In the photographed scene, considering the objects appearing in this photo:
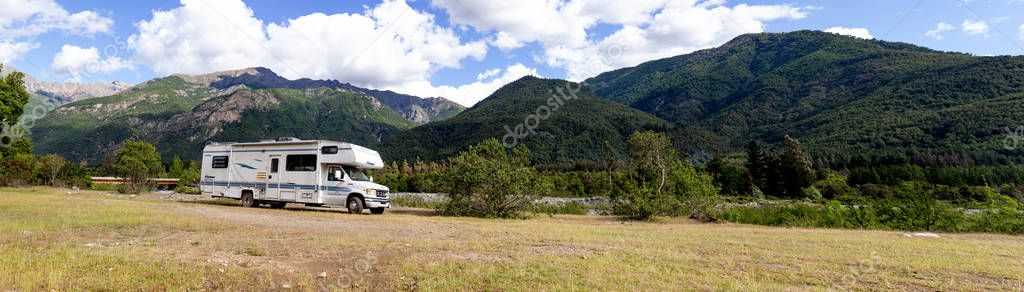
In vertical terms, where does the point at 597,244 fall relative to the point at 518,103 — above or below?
below

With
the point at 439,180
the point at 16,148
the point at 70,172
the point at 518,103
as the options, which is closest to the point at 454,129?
the point at 518,103

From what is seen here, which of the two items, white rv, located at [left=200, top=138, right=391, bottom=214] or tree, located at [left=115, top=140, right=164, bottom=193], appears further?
tree, located at [left=115, top=140, right=164, bottom=193]

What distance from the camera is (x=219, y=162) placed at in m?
20.5

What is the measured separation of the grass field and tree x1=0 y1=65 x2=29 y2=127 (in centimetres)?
2406

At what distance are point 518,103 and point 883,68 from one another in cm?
11046

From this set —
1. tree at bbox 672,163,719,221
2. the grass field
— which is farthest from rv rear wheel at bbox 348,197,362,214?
tree at bbox 672,163,719,221

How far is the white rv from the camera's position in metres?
18.1

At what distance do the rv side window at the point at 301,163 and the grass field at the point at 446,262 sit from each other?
26.5ft

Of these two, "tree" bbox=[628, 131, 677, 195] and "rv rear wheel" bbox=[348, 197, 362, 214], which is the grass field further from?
"tree" bbox=[628, 131, 677, 195]

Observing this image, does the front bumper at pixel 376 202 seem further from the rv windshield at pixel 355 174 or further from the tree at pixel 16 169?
the tree at pixel 16 169

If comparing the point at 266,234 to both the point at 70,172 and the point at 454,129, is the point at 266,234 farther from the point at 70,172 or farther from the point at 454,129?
the point at 454,129

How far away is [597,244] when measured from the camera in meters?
9.23

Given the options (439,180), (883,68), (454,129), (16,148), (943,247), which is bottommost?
(943,247)

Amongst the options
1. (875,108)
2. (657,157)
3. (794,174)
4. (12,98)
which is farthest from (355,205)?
(875,108)
